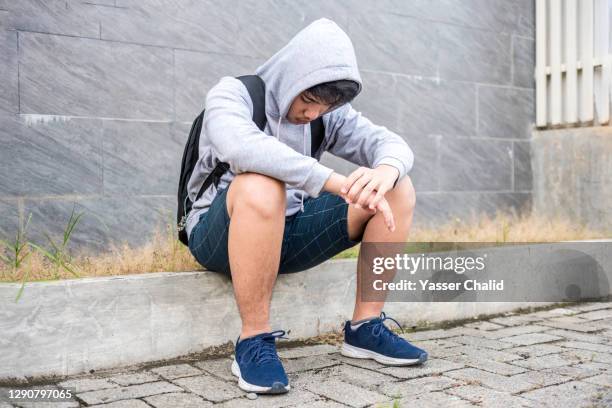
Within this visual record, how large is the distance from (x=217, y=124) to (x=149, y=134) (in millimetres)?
1528

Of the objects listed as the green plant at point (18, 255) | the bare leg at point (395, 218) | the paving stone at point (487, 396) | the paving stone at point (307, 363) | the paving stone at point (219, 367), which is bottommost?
the paving stone at point (487, 396)

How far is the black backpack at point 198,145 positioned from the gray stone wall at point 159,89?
108 cm

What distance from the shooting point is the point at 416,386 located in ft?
7.69

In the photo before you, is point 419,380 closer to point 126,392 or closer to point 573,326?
point 126,392

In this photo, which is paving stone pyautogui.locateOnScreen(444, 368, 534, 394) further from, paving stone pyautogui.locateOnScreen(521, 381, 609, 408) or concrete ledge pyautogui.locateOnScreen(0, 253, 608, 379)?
concrete ledge pyautogui.locateOnScreen(0, 253, 608, 379)

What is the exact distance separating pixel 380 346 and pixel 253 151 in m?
0.89

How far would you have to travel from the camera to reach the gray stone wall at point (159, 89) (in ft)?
11.2

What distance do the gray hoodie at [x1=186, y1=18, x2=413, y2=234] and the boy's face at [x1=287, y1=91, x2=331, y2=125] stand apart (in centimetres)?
4

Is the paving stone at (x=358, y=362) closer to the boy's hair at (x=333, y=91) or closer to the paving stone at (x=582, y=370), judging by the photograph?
the paving stone at (x=582, y=370)

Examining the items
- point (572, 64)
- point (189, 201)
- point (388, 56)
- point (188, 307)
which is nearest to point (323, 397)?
point (188, 307)

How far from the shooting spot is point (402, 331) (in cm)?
323

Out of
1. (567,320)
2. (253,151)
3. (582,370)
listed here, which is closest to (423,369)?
(582,370)

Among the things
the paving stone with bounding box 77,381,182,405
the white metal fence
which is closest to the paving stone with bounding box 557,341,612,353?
the paving stone with bounding box 77,381,182,405

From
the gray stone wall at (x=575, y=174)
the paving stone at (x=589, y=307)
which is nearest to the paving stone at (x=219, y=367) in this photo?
the paving stone at (x=589, y=307)
